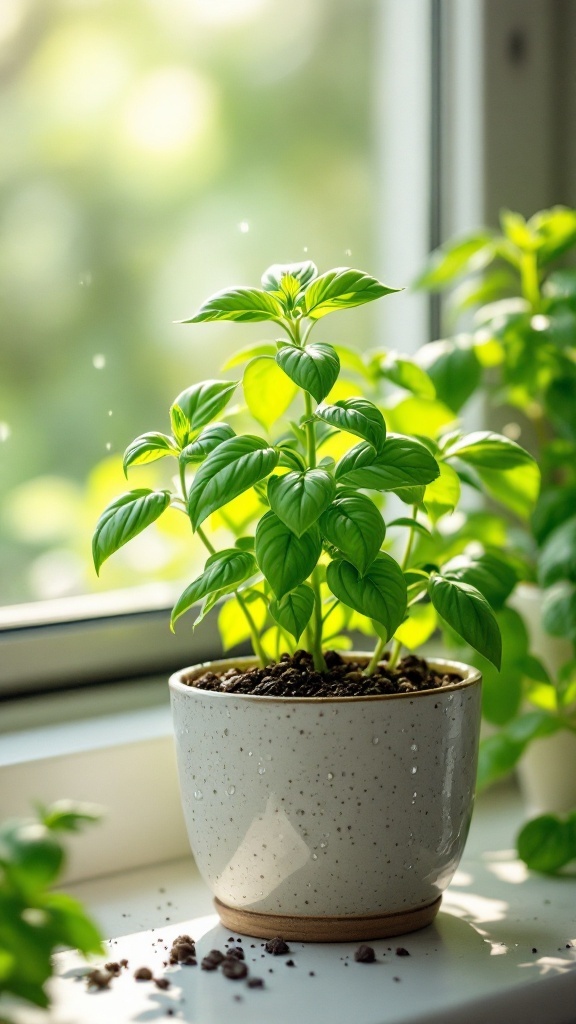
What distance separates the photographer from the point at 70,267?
1.15 meters

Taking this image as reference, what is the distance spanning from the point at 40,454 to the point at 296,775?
1.68ft

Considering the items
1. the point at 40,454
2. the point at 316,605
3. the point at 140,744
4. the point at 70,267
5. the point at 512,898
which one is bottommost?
the point at 512,898

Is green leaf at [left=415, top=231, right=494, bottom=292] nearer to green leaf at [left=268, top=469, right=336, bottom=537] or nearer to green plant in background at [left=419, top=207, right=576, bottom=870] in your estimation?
green plant in background at [left=419, top=207, right=576, bottom=870]

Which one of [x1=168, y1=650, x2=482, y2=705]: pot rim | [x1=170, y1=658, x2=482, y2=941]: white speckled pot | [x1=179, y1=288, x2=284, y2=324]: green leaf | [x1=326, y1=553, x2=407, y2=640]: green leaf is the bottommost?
[x1=170, y1=658, x2=482, y2=941]: white speckled pot

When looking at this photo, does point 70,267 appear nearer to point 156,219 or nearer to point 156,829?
point 156,219

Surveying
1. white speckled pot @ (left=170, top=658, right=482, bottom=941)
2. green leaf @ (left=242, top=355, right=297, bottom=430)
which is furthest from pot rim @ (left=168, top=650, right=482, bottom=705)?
green leaf @ (left=242, top=355, right=297, bottom=430)

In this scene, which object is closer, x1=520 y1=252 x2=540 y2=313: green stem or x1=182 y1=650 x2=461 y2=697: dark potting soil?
x1=182 y1=650 x2=461 y2=697: dark potting soil

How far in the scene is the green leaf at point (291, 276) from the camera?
2.66 feet

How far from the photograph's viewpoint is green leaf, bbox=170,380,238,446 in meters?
0.82

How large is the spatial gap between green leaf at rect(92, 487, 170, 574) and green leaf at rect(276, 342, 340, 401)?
13cm

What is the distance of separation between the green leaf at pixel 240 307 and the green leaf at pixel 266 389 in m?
0.05

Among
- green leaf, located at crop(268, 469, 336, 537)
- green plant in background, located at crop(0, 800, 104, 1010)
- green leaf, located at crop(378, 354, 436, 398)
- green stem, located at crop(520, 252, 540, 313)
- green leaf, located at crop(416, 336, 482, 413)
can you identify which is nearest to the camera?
green plant in background, located at crop(0, 800, 104, 1010)

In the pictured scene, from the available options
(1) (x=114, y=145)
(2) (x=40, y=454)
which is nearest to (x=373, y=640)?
(2) (x=40, y=454)

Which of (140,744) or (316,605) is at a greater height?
(316,605)
